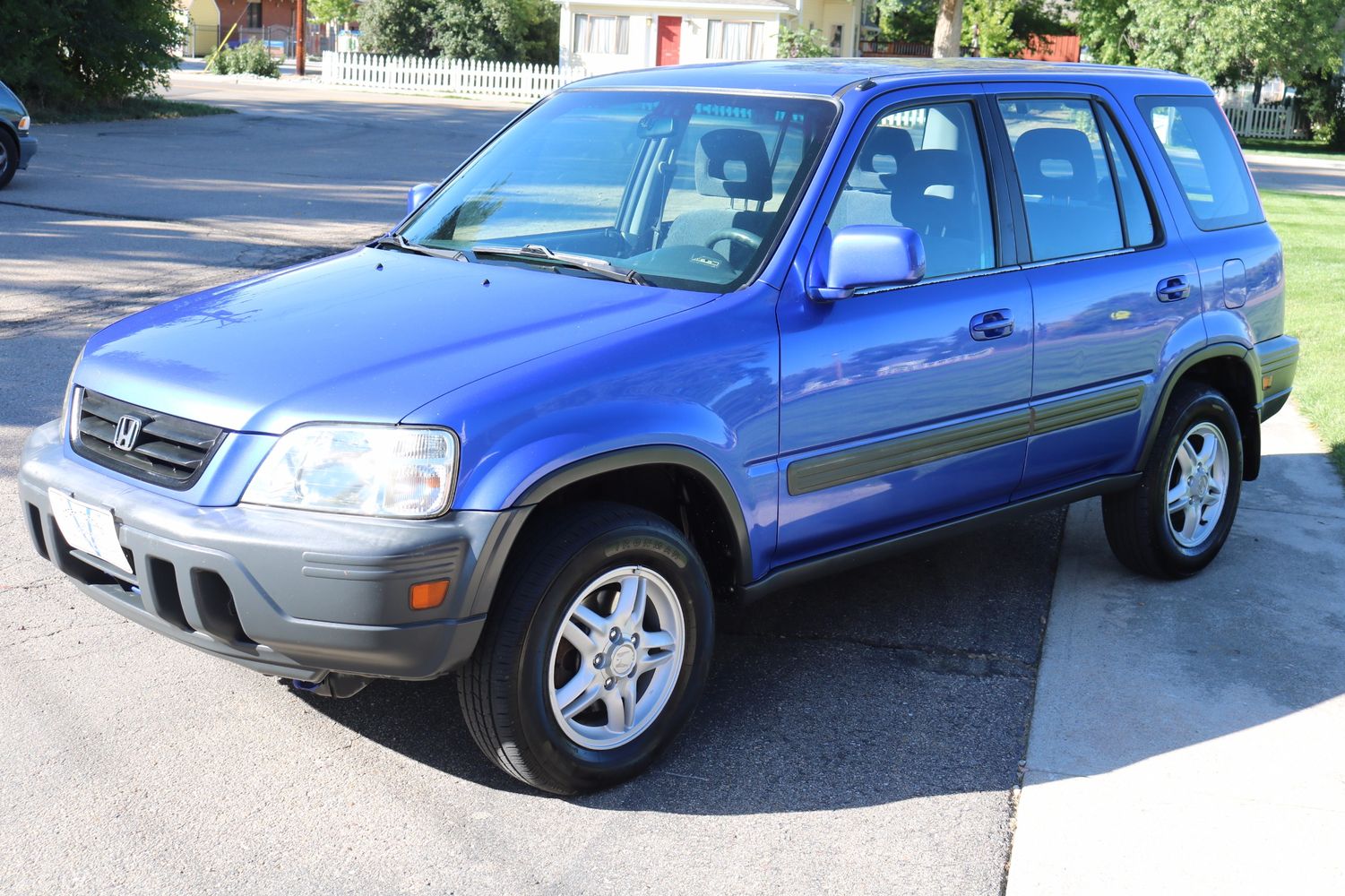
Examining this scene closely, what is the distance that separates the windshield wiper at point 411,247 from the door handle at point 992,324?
63.3 inches

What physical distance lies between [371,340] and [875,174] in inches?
65.6

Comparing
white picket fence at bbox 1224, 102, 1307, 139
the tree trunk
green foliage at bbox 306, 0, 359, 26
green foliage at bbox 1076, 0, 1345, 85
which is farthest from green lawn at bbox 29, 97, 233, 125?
green foliage at bbox 306, 0, 359, 26

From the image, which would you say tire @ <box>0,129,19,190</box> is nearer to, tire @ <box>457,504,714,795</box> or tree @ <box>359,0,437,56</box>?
tire @ <box>457,504,714,795</box>

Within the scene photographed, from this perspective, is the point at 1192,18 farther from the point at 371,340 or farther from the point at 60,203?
the point at 371,340

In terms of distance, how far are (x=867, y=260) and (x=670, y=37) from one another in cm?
4691

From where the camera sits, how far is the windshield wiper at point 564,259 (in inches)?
157

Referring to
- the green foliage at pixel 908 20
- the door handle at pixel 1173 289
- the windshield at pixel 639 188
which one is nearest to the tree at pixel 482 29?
the green foliage at pixel 908 20

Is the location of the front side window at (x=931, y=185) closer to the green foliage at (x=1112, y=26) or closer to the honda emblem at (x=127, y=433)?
the honda emblem at (x=127, y=433)

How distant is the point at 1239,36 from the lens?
38.0 meters

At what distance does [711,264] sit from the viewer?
400cm

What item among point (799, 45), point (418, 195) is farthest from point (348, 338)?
point (799, 45)

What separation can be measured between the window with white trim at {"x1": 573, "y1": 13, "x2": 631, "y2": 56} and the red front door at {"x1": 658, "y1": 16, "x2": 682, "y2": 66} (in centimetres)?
116

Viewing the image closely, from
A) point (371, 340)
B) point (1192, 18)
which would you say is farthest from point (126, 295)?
point (1192, 18)

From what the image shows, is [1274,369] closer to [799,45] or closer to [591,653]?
[591,653]
